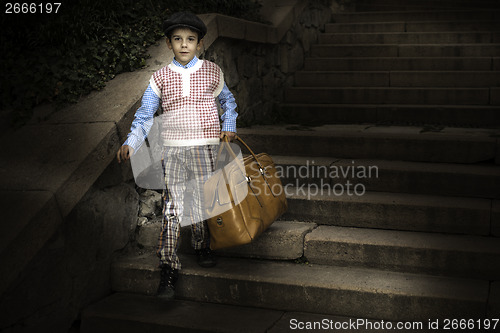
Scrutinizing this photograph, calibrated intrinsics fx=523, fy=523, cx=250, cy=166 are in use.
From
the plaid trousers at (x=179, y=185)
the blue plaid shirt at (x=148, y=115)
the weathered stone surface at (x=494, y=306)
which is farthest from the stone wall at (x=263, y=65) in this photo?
the weathered stone surface at (x=494, y=306)

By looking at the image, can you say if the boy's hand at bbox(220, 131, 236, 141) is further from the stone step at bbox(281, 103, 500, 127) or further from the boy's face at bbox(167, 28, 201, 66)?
the stone step at bbox(281, 103, 500, 127)

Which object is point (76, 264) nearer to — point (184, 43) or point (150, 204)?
point (150, 204)

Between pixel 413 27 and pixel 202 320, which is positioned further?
pixel 413 27

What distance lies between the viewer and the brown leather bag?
3037mm

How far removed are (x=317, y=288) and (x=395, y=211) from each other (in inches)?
34.0

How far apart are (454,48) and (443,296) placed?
14.0 ft

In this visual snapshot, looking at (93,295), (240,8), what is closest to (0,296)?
(93,295)

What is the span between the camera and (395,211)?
3.59 meters

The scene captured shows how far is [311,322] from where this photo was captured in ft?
10.0

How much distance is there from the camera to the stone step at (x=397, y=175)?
3695mm

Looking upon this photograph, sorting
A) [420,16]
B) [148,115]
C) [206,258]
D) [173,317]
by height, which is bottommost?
[173,317]

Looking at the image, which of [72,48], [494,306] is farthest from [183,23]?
[494,306]

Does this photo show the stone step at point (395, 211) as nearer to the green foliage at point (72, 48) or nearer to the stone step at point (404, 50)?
the green foliage at point (72, 48)

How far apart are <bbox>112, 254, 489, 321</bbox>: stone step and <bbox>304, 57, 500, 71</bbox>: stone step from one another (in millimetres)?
3650
